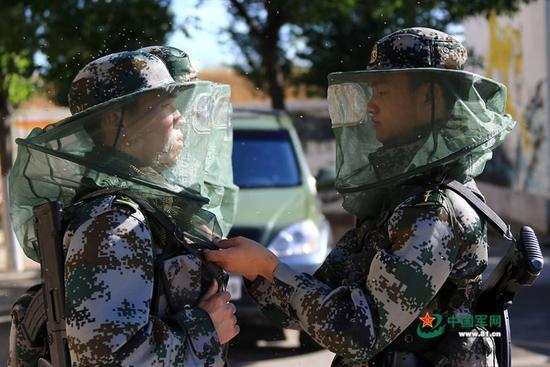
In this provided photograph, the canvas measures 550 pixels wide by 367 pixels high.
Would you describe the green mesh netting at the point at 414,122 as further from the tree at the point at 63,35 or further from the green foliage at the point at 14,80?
the green foliage at the point at 14,80

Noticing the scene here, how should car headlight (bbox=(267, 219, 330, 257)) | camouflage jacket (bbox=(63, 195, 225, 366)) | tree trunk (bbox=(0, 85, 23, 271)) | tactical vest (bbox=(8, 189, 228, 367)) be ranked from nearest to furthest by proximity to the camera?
camouflage jacket (bbox=(63, 195, 225, 366)) → tactical vest (bbox=(8, 189, 228, 367)) → car headlight (bbox=(267, 219, 330, 257)) → tree trunk (bbox=(0, 85, 23, 271))

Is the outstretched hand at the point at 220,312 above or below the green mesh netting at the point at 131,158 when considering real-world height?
below

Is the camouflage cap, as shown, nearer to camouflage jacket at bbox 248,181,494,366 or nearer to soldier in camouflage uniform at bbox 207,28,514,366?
soldier in camouflage uniform at bbox 207,28,514,366

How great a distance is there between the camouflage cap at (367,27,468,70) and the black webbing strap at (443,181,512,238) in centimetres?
32

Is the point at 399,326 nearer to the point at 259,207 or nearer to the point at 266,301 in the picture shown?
the point at 266,301

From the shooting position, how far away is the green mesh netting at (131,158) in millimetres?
2100

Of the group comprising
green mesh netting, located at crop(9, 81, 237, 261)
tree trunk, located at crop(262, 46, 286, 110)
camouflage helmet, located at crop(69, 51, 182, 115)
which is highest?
camouflage helmet, located at crop(69, 51, 182, 115)

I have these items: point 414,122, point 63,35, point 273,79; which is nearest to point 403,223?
point 414,122

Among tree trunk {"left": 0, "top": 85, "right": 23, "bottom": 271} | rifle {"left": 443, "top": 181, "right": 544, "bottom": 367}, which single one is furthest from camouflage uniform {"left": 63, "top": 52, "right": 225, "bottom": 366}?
tree trunk {"left": 0, "top": 85, "right": 23, "bottom": 271}

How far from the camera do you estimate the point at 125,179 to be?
2102 millimetres

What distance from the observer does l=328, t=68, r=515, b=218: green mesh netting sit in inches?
89.0

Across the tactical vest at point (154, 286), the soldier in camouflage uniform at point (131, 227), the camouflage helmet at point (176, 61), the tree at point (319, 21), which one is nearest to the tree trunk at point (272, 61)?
the tree at point (319, 21)

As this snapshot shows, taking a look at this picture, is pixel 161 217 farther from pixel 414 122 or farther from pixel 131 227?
pixel 414 122

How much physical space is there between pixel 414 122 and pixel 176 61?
27.0 inches
